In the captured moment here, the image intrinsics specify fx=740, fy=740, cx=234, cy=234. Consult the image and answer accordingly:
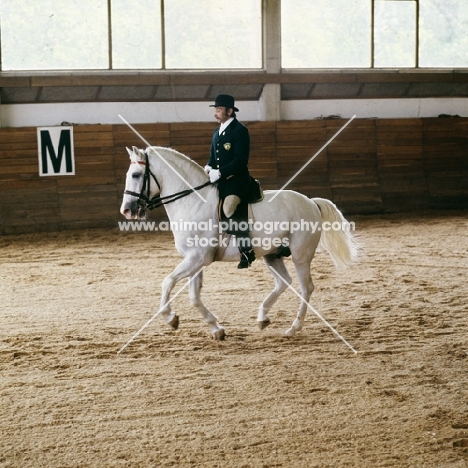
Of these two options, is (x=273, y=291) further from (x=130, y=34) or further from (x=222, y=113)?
(x=130, y=34)

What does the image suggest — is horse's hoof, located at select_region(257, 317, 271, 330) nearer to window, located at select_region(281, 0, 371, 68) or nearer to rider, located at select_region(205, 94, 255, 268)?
rider, located at select_region(205, 94, 255, 268)

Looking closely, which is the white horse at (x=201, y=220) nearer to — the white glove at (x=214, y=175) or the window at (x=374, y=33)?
the white glove at (x=214, y=175)

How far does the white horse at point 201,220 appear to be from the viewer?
654 cm

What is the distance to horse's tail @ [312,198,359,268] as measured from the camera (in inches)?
285

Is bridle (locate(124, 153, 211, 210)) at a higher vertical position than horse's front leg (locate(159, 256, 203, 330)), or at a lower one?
higher

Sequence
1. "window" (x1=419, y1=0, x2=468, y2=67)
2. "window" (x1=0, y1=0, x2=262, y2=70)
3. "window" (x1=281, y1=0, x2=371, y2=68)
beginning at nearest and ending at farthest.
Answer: "window" (x1=0, y1=0, x2=262, y2=70) → "window" (x1=281, y1=0, x2=371, y2=68) → "window" (x1=419, y1=0, x2=468, y2=67)

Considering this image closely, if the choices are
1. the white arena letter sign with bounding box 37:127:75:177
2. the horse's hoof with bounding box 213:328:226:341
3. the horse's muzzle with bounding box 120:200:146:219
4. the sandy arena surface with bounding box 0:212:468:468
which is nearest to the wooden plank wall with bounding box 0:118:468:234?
the white arena letter sign with bounding box 37:127:75:177

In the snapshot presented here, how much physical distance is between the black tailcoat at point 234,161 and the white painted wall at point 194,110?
8.06 meters

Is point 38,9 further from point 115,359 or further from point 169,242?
point 115,359

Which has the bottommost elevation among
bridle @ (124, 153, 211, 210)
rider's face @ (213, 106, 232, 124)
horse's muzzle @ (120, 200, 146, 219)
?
horse's muzzle @ (120, 200, 146, 219)

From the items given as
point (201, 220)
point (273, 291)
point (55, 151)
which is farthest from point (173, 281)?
point (55, 151)

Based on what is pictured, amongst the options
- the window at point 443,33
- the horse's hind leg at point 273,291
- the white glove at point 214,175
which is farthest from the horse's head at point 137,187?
the window at point 443,33

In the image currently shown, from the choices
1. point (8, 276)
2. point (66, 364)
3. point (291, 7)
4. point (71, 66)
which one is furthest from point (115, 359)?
point (291, 7)

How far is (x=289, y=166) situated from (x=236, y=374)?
9795 millimetres
